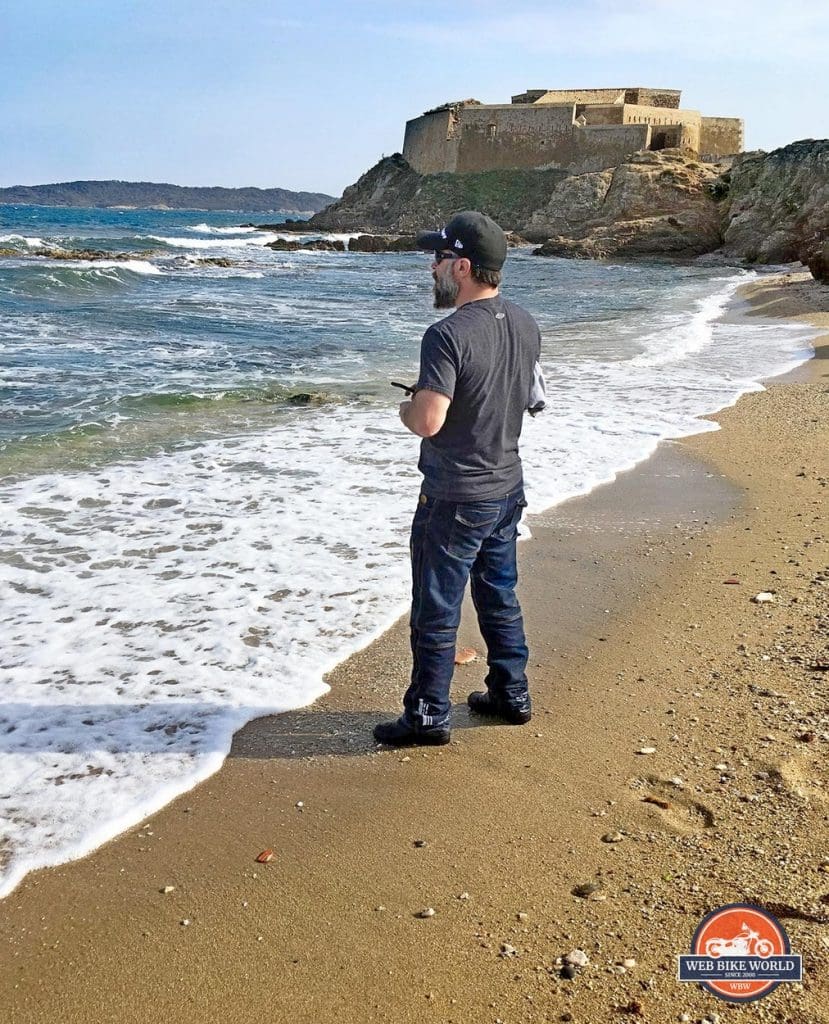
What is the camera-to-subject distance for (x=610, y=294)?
2481 cm

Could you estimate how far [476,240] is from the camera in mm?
2908

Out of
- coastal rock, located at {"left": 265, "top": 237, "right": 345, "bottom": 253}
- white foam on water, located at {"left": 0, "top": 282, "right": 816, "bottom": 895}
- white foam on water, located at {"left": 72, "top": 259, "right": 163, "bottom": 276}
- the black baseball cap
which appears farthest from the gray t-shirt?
coastal rock, located at {"left": 265, "top": 237, "right": 345, "bottom": 253}

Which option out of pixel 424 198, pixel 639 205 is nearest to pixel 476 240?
pixel 639 205

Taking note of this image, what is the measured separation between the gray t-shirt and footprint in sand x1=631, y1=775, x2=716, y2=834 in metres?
1.02

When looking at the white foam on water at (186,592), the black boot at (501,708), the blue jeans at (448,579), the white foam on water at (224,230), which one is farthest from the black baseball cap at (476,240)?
the white foam on water at (224,230)

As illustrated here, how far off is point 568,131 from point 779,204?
28681 mm

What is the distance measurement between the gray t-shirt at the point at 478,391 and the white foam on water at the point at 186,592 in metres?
1.13

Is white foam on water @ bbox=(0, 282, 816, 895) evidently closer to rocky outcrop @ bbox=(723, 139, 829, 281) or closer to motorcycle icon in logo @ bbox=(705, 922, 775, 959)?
motorcycle icon in logo @ bbox=(705, 922, 775, 959)

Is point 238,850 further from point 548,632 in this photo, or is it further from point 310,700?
point 548,632

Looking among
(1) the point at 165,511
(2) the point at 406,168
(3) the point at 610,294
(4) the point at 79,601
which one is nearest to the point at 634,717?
(4) the point at 79,601

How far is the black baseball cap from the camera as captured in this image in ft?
9.54

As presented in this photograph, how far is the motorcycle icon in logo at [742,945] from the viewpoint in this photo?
7.15 ft

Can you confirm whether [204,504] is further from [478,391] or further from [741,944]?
[741,944]

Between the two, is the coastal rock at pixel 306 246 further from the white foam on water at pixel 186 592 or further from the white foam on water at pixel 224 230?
the white foam on water at pixel 186 592
